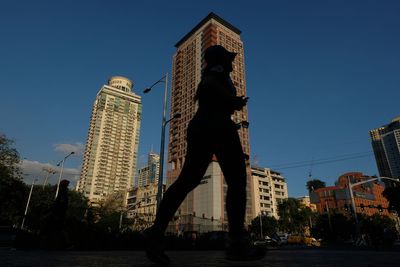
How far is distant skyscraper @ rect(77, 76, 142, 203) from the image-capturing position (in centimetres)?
12594

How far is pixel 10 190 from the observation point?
38.4 metres

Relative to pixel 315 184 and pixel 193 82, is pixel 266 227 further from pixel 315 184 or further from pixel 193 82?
pixel 315 184

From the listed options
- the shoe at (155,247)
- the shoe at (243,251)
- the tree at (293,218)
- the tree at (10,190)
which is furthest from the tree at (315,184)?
the shoe at (155,247)

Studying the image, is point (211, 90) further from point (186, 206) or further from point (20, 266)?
point (186, 206)

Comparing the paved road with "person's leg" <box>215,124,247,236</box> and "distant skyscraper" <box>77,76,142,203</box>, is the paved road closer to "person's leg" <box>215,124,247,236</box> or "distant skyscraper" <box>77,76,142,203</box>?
"person's leg" <box>215,124,247,236</box>

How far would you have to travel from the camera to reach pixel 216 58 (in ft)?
9.91

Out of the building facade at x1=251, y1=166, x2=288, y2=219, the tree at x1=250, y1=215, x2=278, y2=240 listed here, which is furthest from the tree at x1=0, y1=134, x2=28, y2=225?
the building facade at x1=251, y1=166, x2=288, y2=219

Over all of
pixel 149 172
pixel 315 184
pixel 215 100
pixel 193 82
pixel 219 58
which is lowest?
pixel 215 100

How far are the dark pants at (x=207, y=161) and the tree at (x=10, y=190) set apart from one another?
119 feet

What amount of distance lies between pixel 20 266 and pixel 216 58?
2.54 meters

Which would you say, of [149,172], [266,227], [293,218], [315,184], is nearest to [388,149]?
[315,184]

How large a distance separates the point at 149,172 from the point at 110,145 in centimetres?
3948

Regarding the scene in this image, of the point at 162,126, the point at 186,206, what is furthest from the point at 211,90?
the point at 186,206

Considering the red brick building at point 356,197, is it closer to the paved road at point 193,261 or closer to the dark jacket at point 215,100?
the paved road at point 193,261
